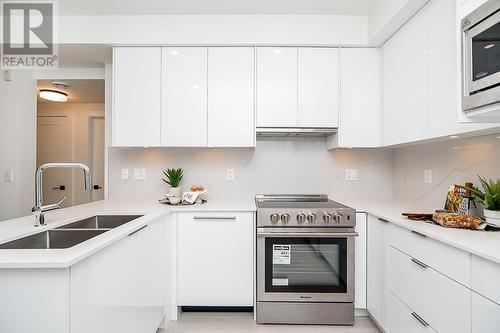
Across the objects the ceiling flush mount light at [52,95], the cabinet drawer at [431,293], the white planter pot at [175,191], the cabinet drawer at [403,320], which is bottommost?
the cabinet drawer at [403,320]

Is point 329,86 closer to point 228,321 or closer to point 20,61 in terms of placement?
point 228,321

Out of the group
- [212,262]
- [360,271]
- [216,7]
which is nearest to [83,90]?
[216,7]

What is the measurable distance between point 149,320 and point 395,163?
2558 millimetres

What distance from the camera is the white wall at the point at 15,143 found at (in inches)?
110

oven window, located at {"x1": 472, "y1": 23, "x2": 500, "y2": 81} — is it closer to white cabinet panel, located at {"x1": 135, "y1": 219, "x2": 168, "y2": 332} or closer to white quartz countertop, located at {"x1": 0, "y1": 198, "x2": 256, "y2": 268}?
white quartz countertop, located at {"x1": 0, "y1": 198, "x2": 256, "y2": 268}

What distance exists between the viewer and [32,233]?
1290mm

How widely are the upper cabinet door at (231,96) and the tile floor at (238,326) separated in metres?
1.44

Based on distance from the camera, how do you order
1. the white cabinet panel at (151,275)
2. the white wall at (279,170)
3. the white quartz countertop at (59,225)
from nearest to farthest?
1. the white quartz countertop at (59,225)
2. the white cabinet panel at (151,275)
3. the white wall at (279,170)

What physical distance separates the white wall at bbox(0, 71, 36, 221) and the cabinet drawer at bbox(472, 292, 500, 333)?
3766 mm

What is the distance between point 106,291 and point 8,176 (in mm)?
2559

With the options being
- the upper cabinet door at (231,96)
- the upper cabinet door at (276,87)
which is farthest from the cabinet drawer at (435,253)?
the upper cabinet door at (231,96)

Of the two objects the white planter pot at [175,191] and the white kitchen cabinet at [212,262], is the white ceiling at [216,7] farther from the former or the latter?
the white kitchen cabinet at [212,262]

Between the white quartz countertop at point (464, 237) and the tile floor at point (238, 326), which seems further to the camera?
the tile floor at point (238, 326)

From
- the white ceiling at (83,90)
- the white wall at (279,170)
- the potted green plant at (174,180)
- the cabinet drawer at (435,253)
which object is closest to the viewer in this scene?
the cabinet drawer at (435,253)
